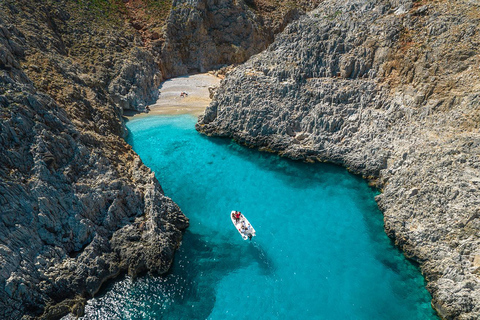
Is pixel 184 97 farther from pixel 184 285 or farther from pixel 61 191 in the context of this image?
pixel 184 285

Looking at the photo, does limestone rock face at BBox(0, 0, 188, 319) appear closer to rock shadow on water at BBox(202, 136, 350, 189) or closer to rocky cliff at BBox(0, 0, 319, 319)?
rocky cliff at BBox(0, 0, 319, 319)

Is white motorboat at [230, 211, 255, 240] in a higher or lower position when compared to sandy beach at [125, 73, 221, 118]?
lower

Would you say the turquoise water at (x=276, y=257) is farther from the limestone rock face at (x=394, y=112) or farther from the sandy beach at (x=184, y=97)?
the sandy beach at (x=184, y=97)

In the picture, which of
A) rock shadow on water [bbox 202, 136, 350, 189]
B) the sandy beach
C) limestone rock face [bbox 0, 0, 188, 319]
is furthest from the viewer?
the sandy beach

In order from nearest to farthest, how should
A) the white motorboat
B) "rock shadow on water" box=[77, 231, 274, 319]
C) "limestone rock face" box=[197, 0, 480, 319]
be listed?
1. "rock shadow on water" box=[77, 231, 274, 319]
2. "limestone rock face" box=[197, 0, 480, 319]
3. the white motorboat

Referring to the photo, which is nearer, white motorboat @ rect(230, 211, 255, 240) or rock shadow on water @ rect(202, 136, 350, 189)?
white motorboat @ rect(230, 211, 255, 240)

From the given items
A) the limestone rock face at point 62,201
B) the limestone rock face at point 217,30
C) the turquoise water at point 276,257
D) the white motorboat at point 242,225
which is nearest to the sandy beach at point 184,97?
the limestone rock face at point 217,30

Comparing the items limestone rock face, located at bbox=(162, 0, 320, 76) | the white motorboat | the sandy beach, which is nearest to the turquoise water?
the white motorboat

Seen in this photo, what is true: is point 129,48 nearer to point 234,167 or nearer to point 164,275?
point 234,167

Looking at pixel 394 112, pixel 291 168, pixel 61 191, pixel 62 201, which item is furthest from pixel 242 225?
pixel 394 112
